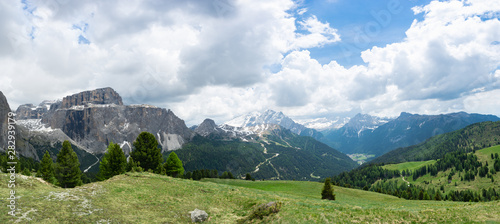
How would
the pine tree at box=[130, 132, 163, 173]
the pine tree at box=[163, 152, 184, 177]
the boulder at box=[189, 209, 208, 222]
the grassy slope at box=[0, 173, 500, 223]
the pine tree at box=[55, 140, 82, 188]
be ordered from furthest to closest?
the pine tree at box=[163, 152, 184, 177]
the pine tree at box=[130, 132, 163, 173]
the pine tree at box=[55, 140, 82, 188]
the boulder at box=[189, 209, 208, 222]
the grassy slope at box=[0, 173, 500, 223]

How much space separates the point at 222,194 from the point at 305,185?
2030 inches

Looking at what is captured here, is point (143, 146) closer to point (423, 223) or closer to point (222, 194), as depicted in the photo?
point (222, 194)

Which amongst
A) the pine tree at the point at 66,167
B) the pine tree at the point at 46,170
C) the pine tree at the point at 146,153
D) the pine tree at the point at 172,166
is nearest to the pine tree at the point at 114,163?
the pine tree at the point at 146,153

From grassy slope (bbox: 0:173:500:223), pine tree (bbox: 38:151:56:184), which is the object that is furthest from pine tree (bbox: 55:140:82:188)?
grassy slope (bbox: 0:173:500:223)

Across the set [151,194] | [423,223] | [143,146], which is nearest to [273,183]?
[143,146]

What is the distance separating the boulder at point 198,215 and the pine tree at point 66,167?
46614 millimetres

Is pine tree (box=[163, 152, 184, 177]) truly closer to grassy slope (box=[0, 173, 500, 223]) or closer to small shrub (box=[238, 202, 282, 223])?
grassy slope (box=[0, 173, 500, 223])

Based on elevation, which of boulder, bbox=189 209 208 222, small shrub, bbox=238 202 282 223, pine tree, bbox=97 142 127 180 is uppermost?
pine tree, bbox=97 142 127 180

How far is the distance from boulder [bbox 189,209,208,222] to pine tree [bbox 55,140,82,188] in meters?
46.6

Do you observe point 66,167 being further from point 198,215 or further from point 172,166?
point 198,215

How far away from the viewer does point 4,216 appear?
2017cm

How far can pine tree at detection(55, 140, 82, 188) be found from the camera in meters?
55.9

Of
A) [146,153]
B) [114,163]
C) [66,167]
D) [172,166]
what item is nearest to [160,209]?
[146,153]

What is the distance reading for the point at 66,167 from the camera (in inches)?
2210
